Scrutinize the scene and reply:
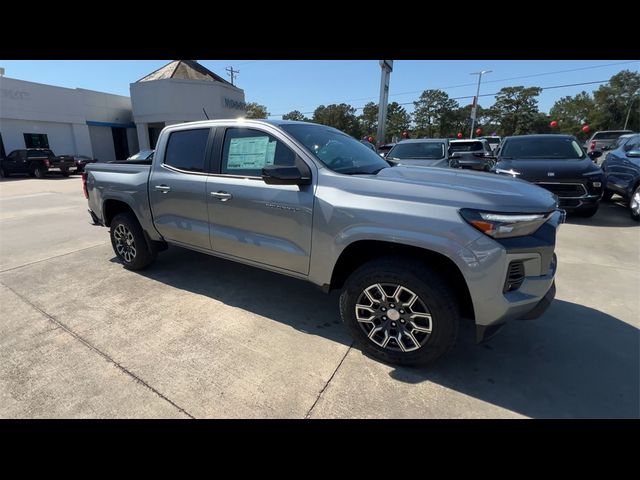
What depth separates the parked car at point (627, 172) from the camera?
6.93 meters

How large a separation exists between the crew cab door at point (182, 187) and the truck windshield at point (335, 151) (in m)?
1.07

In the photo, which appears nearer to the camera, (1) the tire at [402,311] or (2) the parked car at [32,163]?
(1) the tire at [402,311]

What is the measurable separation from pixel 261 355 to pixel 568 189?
6.84m

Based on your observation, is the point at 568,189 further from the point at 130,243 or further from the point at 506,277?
the point at 130,243

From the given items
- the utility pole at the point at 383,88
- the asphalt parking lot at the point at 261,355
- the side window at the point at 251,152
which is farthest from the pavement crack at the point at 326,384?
the utility pole at the point at 383,88

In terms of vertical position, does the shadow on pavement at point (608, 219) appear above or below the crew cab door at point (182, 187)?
below

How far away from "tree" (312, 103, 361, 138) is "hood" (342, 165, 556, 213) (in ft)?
202

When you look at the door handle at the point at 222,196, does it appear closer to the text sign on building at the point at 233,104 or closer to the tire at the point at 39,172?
the tire at the point at 39,172

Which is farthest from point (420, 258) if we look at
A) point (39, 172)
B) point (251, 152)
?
point (39, 172)

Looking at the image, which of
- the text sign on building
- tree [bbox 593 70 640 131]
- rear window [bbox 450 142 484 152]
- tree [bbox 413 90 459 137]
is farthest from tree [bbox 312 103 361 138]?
rear window [bbox 450 142 484 152]

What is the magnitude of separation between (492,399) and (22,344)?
148 inches
